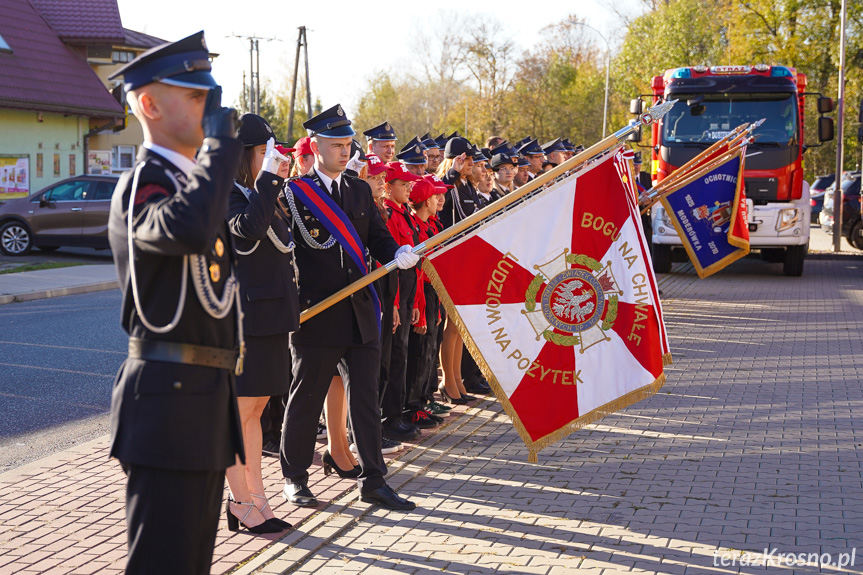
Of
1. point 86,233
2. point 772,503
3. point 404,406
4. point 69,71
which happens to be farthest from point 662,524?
point 69,71

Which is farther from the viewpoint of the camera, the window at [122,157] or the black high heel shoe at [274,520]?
the window at [122,157]

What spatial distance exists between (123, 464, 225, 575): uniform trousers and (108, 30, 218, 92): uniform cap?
1.12 m

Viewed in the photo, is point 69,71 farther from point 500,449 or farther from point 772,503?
point 772,503

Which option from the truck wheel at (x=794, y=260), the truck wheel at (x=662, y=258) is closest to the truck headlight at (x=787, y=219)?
the truck wheel at (x=794, y=260)

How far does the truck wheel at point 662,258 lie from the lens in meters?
19.0

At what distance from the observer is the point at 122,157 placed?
114 feet

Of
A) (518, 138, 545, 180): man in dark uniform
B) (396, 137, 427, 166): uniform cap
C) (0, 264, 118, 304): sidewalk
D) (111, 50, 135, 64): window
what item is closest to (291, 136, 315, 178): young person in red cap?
(396, 137, 427, 166): uniform cap

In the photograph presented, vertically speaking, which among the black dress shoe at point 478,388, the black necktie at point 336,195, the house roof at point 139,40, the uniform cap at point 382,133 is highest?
the house roof at point 139,40

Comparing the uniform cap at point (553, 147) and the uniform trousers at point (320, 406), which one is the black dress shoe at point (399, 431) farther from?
the uniform cap at point (553, 147)

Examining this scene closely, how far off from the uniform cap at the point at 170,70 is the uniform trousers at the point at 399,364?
13.4 feet

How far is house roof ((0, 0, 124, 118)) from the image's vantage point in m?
25.5

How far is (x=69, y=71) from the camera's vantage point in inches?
1112

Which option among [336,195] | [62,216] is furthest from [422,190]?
[62,216]

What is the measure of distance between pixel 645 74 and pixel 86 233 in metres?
28.1
